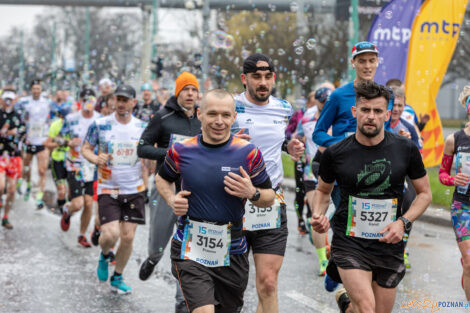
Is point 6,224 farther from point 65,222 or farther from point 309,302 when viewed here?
point 309,302

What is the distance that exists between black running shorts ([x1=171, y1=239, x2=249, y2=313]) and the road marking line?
186 cm

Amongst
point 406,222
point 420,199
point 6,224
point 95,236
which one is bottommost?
point 6,224

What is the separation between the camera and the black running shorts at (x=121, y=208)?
22.7ft

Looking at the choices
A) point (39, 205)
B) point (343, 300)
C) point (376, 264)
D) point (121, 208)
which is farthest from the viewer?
point (39, 205)

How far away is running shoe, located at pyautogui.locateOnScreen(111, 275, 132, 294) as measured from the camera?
668cm

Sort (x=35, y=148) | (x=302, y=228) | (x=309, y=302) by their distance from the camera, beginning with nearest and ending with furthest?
(x=309, y=302)
(x=302, y=228)
(x=35, y=148)

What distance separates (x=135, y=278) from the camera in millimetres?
7387

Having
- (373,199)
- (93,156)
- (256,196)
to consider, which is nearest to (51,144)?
(93,156)

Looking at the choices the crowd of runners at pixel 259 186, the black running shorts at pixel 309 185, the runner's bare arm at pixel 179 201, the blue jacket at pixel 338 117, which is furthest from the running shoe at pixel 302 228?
the runner's bare arm at pixel 179 201

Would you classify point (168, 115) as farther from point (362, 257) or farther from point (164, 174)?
point (362, 257)

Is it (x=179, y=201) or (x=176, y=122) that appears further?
(x=176, y=122)

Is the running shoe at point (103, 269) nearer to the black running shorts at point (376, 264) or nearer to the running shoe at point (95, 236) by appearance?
the running shoe at point (95, 236)

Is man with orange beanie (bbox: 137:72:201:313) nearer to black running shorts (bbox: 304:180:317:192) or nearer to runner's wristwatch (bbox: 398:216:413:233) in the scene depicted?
runner's wristwatch (bbox: 398:216:413:233)

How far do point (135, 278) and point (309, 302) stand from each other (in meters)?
2.05
